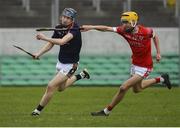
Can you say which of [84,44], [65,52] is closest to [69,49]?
[65,52]

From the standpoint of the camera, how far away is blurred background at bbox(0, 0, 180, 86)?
1086 inches

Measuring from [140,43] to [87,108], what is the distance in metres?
2.65

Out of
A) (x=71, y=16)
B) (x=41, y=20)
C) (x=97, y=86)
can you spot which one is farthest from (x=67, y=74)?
(x=41, y=20)

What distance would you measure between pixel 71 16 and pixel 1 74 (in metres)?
10.6

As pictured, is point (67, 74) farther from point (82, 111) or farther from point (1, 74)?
point (1, 74)

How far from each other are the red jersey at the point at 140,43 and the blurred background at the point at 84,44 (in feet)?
32.8

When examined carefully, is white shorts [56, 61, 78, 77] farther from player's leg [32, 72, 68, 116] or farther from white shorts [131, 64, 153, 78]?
white shorts [131, 64, 153, 78]

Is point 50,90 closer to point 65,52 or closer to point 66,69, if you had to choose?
point 66,69

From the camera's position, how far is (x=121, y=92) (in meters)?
17.2

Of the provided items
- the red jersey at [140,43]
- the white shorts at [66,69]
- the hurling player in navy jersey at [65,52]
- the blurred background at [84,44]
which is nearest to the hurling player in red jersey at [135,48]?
the red jersey at [140,43]

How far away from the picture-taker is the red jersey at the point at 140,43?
17.2 m

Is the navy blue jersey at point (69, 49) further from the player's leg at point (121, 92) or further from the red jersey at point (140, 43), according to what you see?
the player's leg at point (121, 92)

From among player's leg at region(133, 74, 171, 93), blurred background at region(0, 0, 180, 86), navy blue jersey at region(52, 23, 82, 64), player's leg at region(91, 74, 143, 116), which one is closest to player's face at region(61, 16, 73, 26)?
navy blue jersey at region(52, 23, 82, 64)

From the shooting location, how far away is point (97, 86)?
27594mm
